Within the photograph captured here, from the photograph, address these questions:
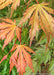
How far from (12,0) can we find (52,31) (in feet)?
0.97

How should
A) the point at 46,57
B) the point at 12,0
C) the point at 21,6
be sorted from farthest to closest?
the point at 21,6 < the point at 46,57 < the point at 12,0

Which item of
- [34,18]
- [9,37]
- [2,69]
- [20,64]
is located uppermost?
[34,18]

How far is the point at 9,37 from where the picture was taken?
693mm

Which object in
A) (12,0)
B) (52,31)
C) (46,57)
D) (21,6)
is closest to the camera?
(52,31)

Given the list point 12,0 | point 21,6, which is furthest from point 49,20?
point 21,6

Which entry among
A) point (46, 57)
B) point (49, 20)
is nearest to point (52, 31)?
point (49, 20)

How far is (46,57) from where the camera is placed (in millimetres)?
1165

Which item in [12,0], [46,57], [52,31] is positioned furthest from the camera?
[46,57]

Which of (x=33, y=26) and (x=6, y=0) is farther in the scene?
(x=6, y=0)

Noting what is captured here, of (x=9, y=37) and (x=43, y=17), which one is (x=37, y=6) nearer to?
(x=43, y=17)

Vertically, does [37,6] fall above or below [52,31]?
above

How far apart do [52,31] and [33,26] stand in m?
0.10

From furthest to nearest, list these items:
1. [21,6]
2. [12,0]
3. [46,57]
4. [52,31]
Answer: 1. [21,6]
2. [46,57]
3. [12,0]
4. [52,31]

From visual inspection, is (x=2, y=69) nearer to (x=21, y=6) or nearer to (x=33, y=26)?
(x=21, y=6)
